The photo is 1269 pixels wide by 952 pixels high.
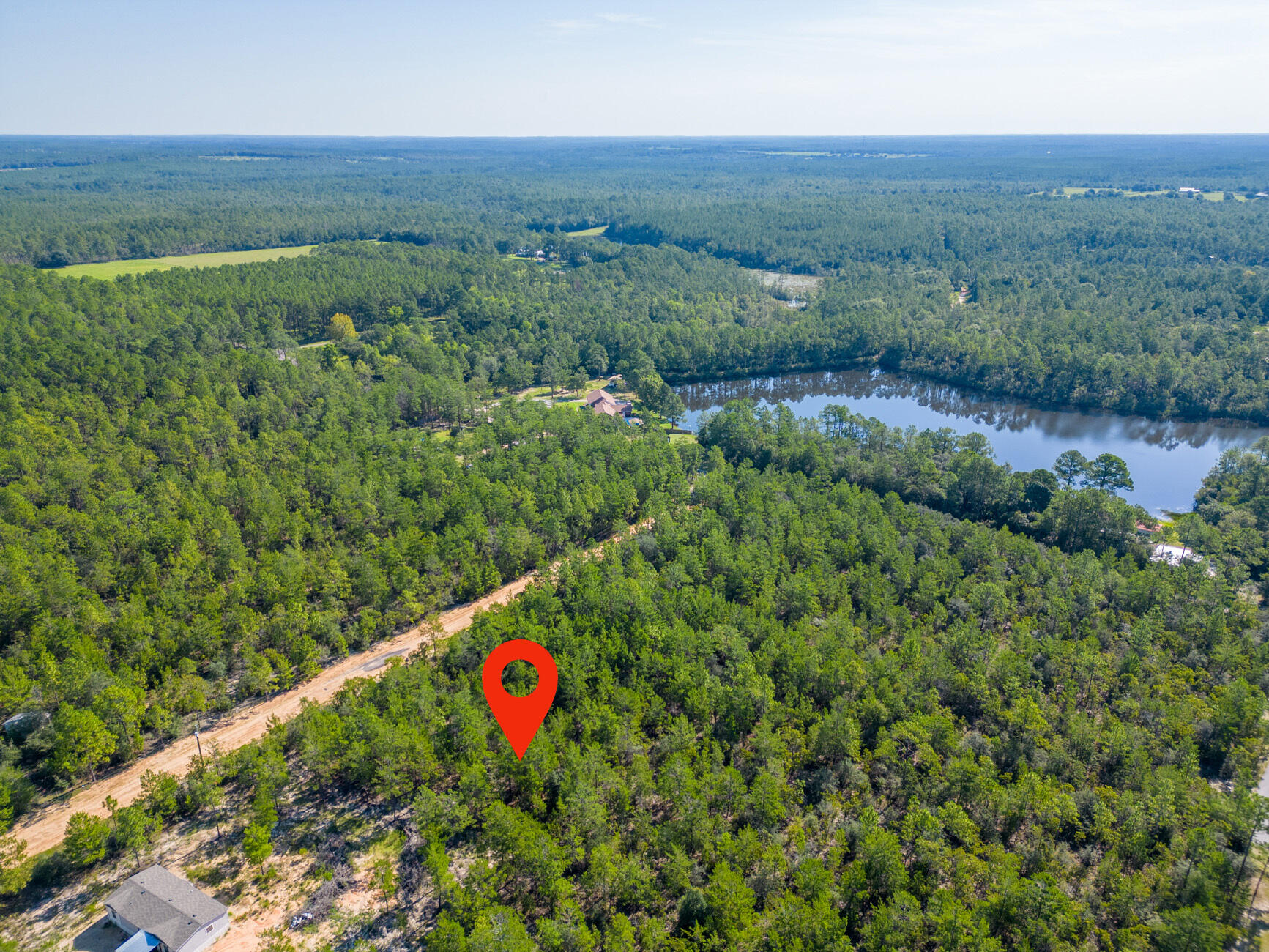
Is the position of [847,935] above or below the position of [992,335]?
below

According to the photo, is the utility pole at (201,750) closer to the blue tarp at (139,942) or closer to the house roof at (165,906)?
the house roof at (165,906)

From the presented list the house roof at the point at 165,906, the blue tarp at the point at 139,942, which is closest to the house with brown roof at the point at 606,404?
the house roof at the point at 165,906

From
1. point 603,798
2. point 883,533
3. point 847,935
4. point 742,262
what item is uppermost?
point 742,262

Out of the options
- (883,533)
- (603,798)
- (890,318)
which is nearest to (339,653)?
(603,798)

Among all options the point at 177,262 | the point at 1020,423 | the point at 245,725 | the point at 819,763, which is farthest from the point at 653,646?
the point at 177,262

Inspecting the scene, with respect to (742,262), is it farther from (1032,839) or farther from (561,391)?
(1032,839)

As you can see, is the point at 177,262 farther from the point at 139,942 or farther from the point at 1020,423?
the point at 1020,423
